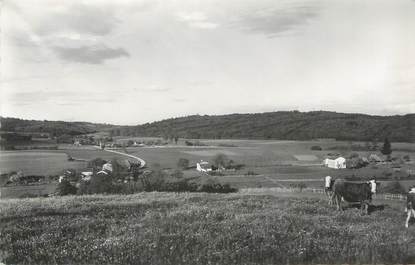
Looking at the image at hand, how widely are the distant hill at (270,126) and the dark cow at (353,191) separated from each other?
87cm

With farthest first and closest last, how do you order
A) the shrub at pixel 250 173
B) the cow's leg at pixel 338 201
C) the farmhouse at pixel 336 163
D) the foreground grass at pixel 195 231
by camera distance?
the farmhouse at pixel 336 163 < the shrub at pixel 250 173 < the cow's leg at pixel 338 201 < the foreground grass at pixel 195 231

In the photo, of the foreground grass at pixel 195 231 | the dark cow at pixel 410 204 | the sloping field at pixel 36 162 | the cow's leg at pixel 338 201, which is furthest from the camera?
the cow's leg at pixel 338 201

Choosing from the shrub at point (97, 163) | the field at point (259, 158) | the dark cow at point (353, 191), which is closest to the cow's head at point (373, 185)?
the dark cow at point (353, 191)

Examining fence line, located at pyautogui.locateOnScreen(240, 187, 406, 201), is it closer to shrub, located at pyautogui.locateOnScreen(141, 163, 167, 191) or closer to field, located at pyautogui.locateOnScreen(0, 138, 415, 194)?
field, located at pyautogui.locateOnScreen(0, 138, 415, 194)

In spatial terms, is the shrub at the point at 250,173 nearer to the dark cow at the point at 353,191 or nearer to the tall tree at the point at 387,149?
the dark cow at the point at 353,191

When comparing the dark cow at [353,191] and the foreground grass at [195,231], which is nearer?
the foreground grass at [195,231]

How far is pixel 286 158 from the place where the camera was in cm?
Result: 943

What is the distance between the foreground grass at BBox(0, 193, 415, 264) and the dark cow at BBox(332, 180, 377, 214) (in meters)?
0.24

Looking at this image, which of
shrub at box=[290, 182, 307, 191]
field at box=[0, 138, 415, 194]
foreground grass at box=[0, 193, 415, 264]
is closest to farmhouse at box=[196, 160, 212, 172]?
field at box=[0, 138, 415, 194]

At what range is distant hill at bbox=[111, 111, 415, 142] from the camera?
944 centimetres

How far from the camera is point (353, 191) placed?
30.2 ft

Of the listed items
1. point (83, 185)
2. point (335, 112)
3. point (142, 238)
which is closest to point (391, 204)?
point (335, 112)

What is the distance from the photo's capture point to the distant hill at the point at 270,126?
31.0 feet

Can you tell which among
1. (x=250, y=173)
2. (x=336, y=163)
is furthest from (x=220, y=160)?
(x=336, y=163)
